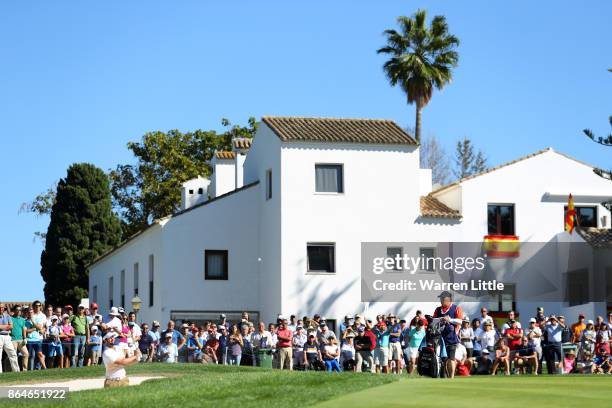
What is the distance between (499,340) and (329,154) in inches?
543

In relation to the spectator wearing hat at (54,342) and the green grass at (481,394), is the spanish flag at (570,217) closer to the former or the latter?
the spectator wearing hat at (54,342)

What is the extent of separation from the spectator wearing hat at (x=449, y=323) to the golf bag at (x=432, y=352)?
13 cm

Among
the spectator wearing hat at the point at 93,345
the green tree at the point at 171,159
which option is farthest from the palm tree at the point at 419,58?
the spectator wearing hat at the point at 93,345

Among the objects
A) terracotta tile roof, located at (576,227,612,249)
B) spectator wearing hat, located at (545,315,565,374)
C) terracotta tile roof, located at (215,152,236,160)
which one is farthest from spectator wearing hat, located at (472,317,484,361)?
terracotta tile roof, located at (215,152,236,160)

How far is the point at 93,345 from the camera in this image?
3438cm

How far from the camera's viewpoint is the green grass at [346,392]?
1786cm

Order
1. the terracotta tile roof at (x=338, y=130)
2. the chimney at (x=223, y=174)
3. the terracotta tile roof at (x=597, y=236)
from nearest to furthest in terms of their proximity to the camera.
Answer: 1. the terracotta tile roof at (x=338, y=130)
2. the terracotta tile roof at (x=597, y=236)
3. the chimney at (x=223, y=174)

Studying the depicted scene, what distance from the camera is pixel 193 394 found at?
19453mm

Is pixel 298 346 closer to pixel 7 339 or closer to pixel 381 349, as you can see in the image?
pixel 381 349

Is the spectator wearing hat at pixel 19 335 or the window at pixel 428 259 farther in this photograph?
the window at pixel 428 259

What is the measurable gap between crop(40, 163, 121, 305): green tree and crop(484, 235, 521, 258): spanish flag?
1216 inches

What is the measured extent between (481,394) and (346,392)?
2.19 metres

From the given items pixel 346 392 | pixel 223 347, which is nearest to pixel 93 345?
pixel 223 347

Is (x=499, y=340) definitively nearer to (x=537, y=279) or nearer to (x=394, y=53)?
(x=537, y=279)
